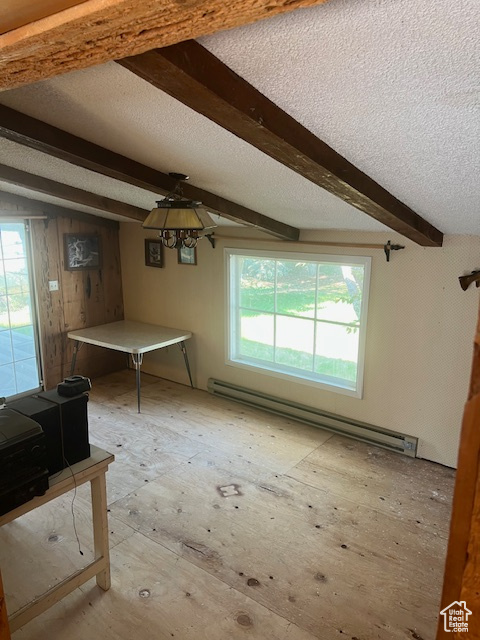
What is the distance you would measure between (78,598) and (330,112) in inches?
99.5

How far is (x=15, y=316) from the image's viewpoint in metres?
4.74

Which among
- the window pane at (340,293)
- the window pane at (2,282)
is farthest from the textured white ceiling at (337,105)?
the window pane at (2,282)

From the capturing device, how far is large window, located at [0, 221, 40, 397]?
181 inches

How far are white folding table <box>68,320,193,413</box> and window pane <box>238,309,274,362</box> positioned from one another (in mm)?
640

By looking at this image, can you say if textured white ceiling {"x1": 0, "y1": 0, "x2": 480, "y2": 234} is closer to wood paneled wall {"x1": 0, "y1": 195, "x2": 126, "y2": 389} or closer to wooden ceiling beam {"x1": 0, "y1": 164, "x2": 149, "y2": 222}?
wooden ceiling beam {"x1": 0, "y1": 164, "x2": 149, "y2": 222}

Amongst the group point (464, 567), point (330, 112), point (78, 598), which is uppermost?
point (330, 112)

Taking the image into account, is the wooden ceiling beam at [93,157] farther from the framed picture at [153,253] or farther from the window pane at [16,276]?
the window pane at [16,276]

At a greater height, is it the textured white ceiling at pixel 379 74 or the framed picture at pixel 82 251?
the textured white ceiling at pixel 379 74

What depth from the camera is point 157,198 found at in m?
3.68

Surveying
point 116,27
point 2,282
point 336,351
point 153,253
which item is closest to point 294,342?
point 336,351

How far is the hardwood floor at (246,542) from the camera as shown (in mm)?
2270

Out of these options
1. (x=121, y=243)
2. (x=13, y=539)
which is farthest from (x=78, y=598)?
(x=121, y=243)

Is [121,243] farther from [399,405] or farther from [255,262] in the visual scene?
[399,405]

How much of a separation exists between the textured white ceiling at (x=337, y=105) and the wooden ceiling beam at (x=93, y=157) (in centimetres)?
7
